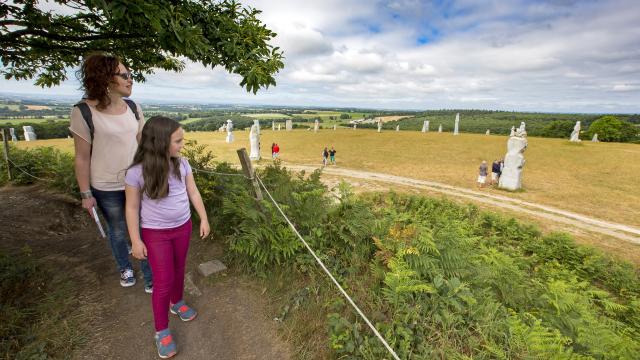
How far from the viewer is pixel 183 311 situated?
3.38 meters

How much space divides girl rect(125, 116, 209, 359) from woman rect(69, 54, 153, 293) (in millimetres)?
700

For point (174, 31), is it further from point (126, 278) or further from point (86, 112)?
point (126, 278)

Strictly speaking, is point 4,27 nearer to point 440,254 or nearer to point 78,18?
point 78,18

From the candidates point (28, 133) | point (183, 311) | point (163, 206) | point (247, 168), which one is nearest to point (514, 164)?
point (247, 168)

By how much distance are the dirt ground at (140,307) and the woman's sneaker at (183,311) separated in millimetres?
66

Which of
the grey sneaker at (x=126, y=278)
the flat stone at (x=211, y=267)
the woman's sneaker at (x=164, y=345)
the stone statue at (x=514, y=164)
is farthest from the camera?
the stone statue at (x=514, y=164)

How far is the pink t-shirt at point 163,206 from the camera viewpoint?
253 cm

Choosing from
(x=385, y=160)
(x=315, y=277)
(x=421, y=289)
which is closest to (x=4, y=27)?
(x=315, y=277)

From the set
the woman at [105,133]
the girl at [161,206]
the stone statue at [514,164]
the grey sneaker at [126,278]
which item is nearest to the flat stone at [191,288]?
the grey sneaker at [126,278]

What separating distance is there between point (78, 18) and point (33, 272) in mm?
3681

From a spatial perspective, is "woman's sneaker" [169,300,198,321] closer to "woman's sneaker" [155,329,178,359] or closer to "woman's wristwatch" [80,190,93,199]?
"woman's sneaker" [155,329,178,359]

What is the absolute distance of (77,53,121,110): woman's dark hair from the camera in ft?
8.80

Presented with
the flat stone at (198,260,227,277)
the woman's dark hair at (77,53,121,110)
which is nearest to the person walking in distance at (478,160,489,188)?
the flat stone at (198,260,227,277)

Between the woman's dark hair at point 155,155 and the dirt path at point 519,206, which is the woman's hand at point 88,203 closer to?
the woman's dark hair at point 155,155
